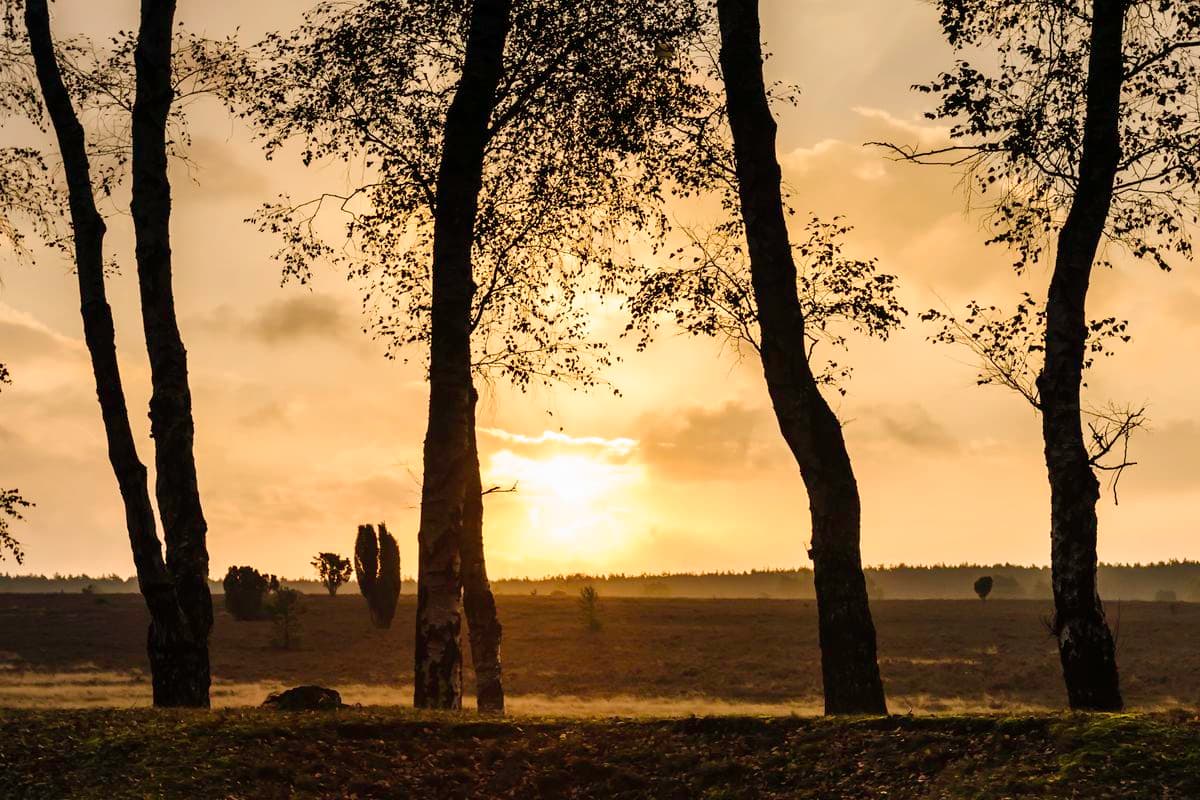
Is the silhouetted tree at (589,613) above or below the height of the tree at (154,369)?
below

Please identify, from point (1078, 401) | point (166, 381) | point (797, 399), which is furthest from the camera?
point (166, 381)

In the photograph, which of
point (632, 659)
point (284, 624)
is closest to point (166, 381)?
point (632, 659)

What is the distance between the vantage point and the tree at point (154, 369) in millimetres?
14516

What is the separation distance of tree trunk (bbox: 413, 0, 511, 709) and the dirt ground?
25582 millimetres

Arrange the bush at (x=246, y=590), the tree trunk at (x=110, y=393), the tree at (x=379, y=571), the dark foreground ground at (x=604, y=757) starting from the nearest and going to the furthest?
the dark foreground ground at (x=604, y=757) < the tree trunk at (x=110, y=393) < the tree at (x=379, y=571) < the bush at (x=246, y=590)

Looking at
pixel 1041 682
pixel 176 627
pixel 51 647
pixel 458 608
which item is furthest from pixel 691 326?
pixel 51 647

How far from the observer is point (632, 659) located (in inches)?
2328

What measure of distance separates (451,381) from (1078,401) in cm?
773

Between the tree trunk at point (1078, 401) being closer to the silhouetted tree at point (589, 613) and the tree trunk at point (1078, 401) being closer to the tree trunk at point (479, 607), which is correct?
the tree trunk at point (479, 607)

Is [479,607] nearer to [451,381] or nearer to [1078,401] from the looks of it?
[451,381]

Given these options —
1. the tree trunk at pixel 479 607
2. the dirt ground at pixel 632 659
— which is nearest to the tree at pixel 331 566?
the dirt ground at pixel 632 659

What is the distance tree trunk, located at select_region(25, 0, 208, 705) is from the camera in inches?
569

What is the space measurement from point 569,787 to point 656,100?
1306 cm

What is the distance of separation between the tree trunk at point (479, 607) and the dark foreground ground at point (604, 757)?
9250 millimetres
